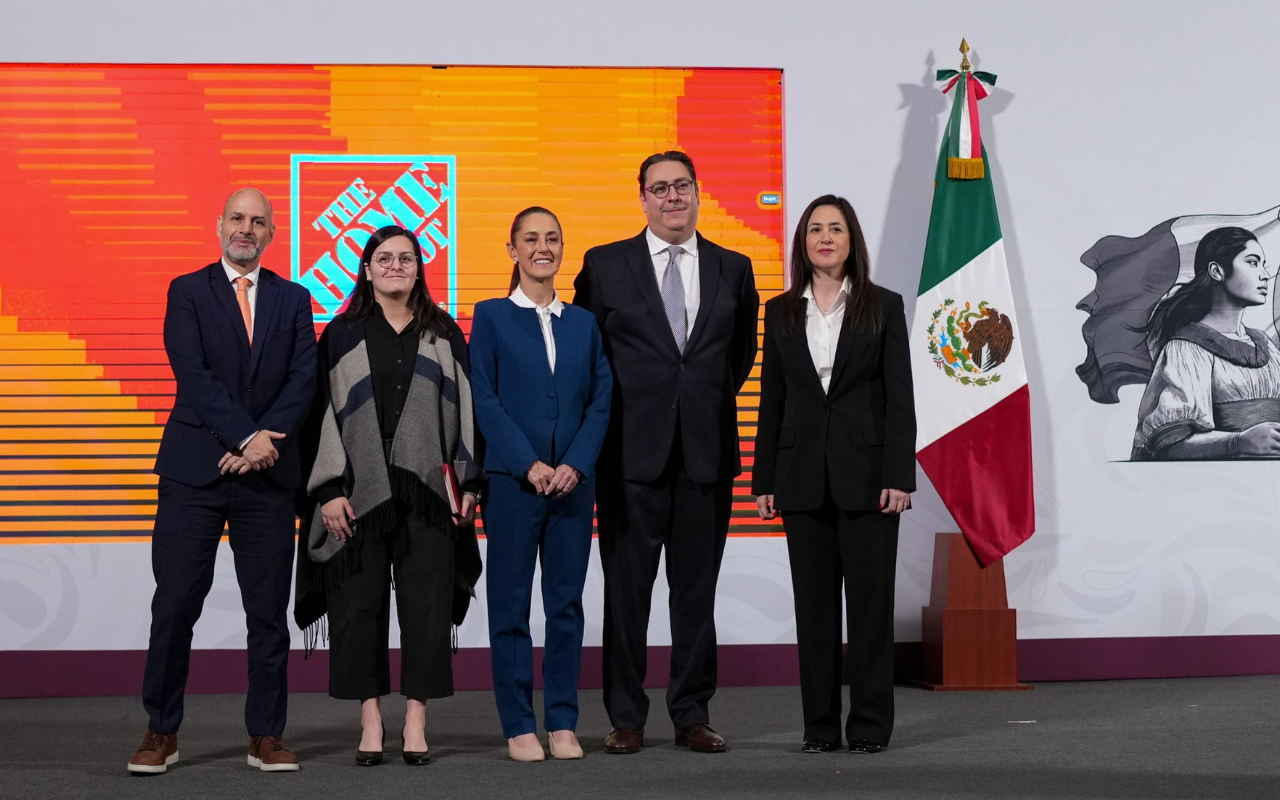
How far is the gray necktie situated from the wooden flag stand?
5.99 ft

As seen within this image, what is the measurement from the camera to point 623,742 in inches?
126

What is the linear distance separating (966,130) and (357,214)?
8.12 ft

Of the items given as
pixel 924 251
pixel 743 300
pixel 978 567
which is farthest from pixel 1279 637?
pixel 743 300

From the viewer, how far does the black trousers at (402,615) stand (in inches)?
120

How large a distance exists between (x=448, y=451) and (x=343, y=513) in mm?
316

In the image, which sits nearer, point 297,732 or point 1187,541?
point 297,732

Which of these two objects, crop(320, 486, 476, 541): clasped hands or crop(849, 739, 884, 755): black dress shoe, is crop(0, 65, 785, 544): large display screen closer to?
crop(849, 739, 884, 755): black dress shoe

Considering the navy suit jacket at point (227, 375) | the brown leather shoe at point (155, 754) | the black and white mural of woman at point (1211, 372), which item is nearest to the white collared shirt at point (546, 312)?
the navy suit jacket at point (227, 375)

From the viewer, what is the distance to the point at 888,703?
316 centimetres

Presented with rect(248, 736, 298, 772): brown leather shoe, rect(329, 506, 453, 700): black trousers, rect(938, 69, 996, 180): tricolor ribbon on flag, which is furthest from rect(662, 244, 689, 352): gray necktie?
rect(938, 69, 996, 180): tricolor ribbon on flag

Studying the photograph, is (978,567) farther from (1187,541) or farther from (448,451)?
(448,451)

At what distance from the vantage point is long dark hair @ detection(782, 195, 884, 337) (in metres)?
3.21

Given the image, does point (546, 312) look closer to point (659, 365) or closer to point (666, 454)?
point (659, 365)

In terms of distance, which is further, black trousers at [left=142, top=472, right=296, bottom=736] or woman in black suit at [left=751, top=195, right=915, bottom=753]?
woman in black suit at [left=751, top=195, right=915, bottom=753]
